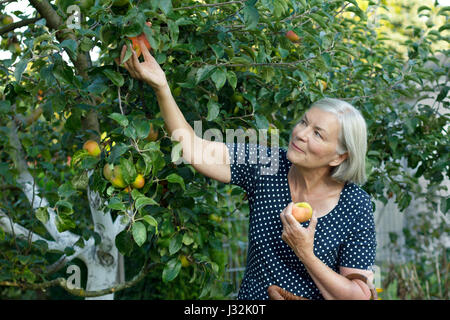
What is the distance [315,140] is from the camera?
1679 millimetres

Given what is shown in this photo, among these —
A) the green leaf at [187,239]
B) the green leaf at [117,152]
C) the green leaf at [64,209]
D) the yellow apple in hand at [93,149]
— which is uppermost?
the green leaf at [117,152]

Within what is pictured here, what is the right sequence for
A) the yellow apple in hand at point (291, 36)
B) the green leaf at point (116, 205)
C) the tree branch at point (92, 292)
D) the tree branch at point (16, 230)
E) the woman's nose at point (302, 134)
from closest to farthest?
the green leaf at point (116, 205), the woman's nose at point (302, 134), the yellow apple in hand at point (291, 36), the tree branch at point (92, 292), the tree branch at point (16, 230)

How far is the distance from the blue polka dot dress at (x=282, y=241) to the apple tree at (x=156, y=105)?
16 cm

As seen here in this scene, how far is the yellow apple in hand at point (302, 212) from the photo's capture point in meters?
1.60

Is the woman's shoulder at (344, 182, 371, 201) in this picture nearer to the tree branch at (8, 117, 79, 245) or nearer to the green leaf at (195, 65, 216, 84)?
the green leaf at (195, 65, 216, 84)

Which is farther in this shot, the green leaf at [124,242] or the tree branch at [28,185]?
the tree branch at [28,185]

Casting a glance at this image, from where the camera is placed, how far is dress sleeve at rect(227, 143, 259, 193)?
5.91 feet

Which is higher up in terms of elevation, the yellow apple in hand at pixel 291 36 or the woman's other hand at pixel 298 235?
the yellow apple in hand at pixel 291 36

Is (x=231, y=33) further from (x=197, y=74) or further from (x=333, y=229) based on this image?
(x=333, y=229)

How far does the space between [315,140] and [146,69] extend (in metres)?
0.57

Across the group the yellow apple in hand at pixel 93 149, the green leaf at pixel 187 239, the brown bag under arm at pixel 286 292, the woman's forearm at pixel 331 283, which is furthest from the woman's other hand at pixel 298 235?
the yellow apple in hand at pixel 93 149

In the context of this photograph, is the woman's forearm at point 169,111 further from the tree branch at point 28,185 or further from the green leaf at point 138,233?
the tree branch at point 28,185

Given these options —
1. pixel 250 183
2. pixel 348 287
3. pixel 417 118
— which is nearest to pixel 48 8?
pixel 250 183

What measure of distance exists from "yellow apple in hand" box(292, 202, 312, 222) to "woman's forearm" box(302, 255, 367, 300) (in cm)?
12
